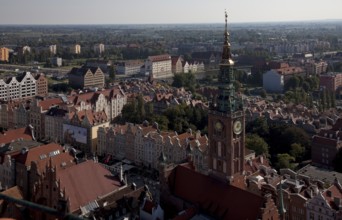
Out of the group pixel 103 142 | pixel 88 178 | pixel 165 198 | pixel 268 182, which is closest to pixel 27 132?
pixel 103 142

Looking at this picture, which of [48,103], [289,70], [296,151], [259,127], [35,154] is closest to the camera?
[35,154]

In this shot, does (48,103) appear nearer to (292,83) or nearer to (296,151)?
(296,151)

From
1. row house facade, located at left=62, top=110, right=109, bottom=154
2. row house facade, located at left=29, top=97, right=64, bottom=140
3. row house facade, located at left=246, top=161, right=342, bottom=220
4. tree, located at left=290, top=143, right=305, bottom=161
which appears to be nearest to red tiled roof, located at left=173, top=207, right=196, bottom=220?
row house facade, located at left=246, top=161, right=342, bottom=220

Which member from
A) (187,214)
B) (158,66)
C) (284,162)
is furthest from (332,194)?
(158,66)

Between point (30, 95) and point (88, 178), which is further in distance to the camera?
point (30, 95)

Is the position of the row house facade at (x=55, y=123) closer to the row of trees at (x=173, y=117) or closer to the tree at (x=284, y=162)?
the row of trees at (x=173, y=117)

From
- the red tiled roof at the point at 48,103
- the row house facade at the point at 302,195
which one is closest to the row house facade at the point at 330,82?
the red tiled roof at the point at 48,103

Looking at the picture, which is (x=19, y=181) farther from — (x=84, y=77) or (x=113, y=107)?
(x=84, y=77)
